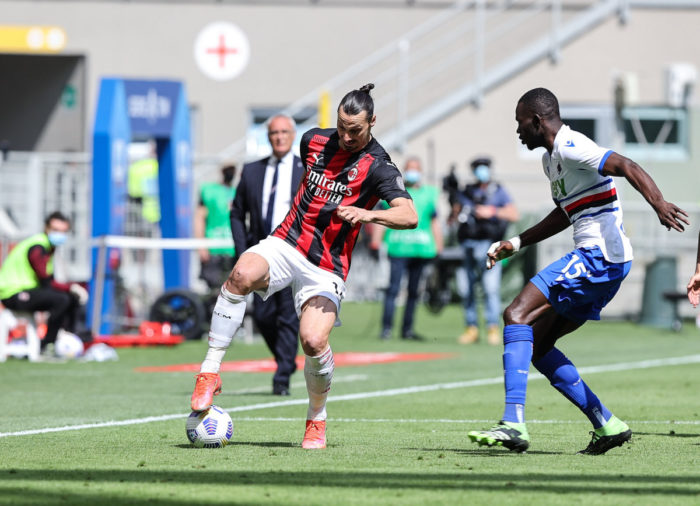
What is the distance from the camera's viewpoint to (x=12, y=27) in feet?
91.6

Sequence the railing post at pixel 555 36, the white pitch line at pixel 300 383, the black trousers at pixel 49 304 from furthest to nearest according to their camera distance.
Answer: the railing post at pixel 555 36
the black trousers at pixel 49 304
the white pitch line at pixel 300 383

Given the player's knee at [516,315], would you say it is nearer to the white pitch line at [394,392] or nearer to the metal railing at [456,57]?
the white pitch line at [394,392]

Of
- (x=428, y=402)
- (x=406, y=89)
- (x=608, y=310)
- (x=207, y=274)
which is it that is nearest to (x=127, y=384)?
(x=428, y=402)

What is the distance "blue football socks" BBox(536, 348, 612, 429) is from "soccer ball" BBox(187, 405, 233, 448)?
5.74 ft

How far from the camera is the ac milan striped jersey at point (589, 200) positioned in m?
7.33

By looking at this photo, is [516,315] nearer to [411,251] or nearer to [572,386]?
[572,386]

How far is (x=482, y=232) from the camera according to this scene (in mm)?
17484

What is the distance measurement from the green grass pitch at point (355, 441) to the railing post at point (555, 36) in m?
11.5

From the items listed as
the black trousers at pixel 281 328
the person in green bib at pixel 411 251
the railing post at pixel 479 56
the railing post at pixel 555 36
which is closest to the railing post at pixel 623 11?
the railing post at pixel 555 36

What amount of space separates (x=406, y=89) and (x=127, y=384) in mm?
14266

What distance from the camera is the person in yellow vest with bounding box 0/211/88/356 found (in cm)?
1513

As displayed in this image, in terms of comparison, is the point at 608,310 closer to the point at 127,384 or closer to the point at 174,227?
the point at 174,227

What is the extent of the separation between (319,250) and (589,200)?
1.51 meters

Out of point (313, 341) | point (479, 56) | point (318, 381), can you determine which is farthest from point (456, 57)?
point (313, 341)
